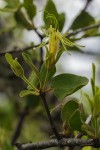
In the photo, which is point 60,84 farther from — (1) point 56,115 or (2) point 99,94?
(1) point 56,115

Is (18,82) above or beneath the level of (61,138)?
beneath

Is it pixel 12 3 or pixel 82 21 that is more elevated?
pixel 12 3

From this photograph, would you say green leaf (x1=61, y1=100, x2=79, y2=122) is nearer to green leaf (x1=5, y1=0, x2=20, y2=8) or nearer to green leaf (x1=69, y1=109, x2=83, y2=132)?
green leaf (x1=69, y1=109, x2=83, y2=132)

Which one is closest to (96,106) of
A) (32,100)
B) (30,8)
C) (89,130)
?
(89,130)

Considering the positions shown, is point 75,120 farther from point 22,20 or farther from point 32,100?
point 32,100

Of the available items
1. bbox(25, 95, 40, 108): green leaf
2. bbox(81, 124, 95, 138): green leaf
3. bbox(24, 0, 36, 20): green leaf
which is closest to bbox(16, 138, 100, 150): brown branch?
bbox(81, 124, 95, 138): green leaf

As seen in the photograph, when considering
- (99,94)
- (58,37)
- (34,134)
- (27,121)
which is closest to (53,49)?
(58,37)
